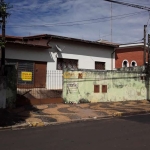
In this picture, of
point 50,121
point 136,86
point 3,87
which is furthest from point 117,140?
point 136,86

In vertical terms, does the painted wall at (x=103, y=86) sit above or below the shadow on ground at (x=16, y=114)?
above

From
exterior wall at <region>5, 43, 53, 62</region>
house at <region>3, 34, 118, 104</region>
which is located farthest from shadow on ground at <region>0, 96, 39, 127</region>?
exterior wall at <region>5, 43, 53, 62</region>

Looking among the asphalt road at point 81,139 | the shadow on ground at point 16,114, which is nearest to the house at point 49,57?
the shadow on ground at point 16,114

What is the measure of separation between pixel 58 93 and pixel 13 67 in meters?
3.32

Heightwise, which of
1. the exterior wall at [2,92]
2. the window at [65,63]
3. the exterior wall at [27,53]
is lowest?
the exterior wall at [2,92]

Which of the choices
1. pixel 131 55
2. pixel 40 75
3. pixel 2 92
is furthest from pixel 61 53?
pixel 131 55

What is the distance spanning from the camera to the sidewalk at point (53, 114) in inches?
387

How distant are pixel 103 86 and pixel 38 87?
3982 millimetres

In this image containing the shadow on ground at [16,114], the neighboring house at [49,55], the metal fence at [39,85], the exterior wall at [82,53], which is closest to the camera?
the shadow on ground at [16,114]

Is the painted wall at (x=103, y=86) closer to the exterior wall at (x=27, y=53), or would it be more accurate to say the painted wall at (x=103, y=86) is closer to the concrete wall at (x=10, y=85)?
the concrete wall at (x=10, y=85)

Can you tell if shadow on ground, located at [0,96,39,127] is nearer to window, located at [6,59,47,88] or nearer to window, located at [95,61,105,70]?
window, located at [6,59,47,88]

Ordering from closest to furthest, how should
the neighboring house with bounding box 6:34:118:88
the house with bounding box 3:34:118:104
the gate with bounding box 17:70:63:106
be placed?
the gate with bounding box 17:70:63:106 < the house with bounding box 3:34:118:104 < the neighboring house with bounding box 6:34:118:88

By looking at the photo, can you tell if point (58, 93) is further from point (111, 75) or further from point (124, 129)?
point (124, 129)

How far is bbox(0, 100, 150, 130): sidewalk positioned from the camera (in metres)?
9.82
